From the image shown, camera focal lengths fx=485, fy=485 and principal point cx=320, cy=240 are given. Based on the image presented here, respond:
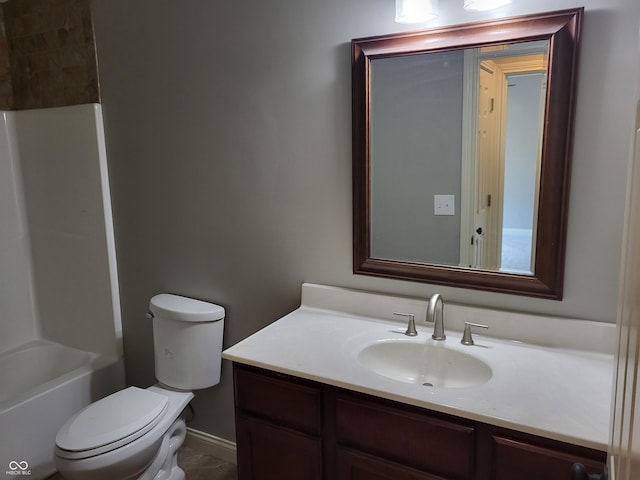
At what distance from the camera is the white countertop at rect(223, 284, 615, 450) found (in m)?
1.20

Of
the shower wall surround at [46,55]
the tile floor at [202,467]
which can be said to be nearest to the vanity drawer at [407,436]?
the tile floor at [202,467]

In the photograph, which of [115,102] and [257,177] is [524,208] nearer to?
[257,177]

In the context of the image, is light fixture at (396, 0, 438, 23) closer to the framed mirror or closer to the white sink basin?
the framed mirror

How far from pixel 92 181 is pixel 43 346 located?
105 cm

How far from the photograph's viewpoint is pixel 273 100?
6.42ft

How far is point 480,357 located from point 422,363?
203 mm

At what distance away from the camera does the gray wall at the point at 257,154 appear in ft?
4.83

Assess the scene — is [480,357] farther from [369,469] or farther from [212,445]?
[212,445]

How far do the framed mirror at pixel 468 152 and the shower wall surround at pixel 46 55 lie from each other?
1.47 meters

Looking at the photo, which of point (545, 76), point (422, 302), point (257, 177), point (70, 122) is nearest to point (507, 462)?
point (422, 302)

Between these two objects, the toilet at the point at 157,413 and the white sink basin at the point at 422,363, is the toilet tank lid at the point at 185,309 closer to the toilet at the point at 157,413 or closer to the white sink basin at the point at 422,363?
the toilet at the point at 157,413

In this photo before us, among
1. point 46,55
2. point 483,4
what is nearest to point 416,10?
point 483,4

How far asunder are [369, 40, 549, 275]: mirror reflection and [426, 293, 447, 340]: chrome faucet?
20 cm

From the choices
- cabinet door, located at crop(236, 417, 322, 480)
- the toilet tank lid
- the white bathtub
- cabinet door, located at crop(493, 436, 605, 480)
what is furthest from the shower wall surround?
cabinet door, located at crop(493, 436, 605, 480)
